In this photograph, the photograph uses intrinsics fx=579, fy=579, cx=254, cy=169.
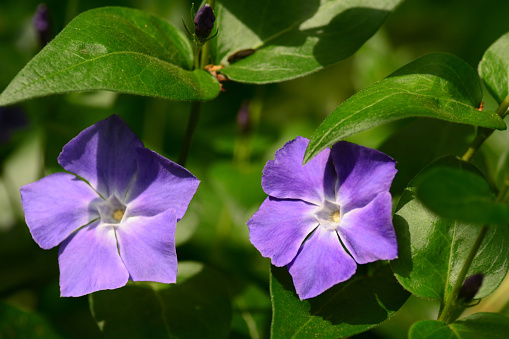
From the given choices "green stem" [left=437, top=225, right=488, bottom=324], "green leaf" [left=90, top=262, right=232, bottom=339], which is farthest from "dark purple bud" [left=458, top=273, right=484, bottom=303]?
"green leaf" [left=90, top=262, right=232, bottom=339]

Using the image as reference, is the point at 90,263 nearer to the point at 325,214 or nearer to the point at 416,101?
Result: the point at 325,214

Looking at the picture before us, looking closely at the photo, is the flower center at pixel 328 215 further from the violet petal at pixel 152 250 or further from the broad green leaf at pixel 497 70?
the broad green leaf at pixel 497 70

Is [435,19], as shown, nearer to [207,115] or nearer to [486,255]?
[207,115]

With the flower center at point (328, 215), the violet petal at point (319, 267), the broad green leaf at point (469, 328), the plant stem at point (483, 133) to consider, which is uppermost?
the plant stem at point (483, 133)

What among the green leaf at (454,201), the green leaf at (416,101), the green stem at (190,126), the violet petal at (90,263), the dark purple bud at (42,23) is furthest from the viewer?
the dark purple bud at (42,23)

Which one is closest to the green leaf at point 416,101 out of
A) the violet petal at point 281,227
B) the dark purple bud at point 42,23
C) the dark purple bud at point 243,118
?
the violet petal at point 281,227

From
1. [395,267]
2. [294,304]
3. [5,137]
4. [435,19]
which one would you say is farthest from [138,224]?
[435,19]
